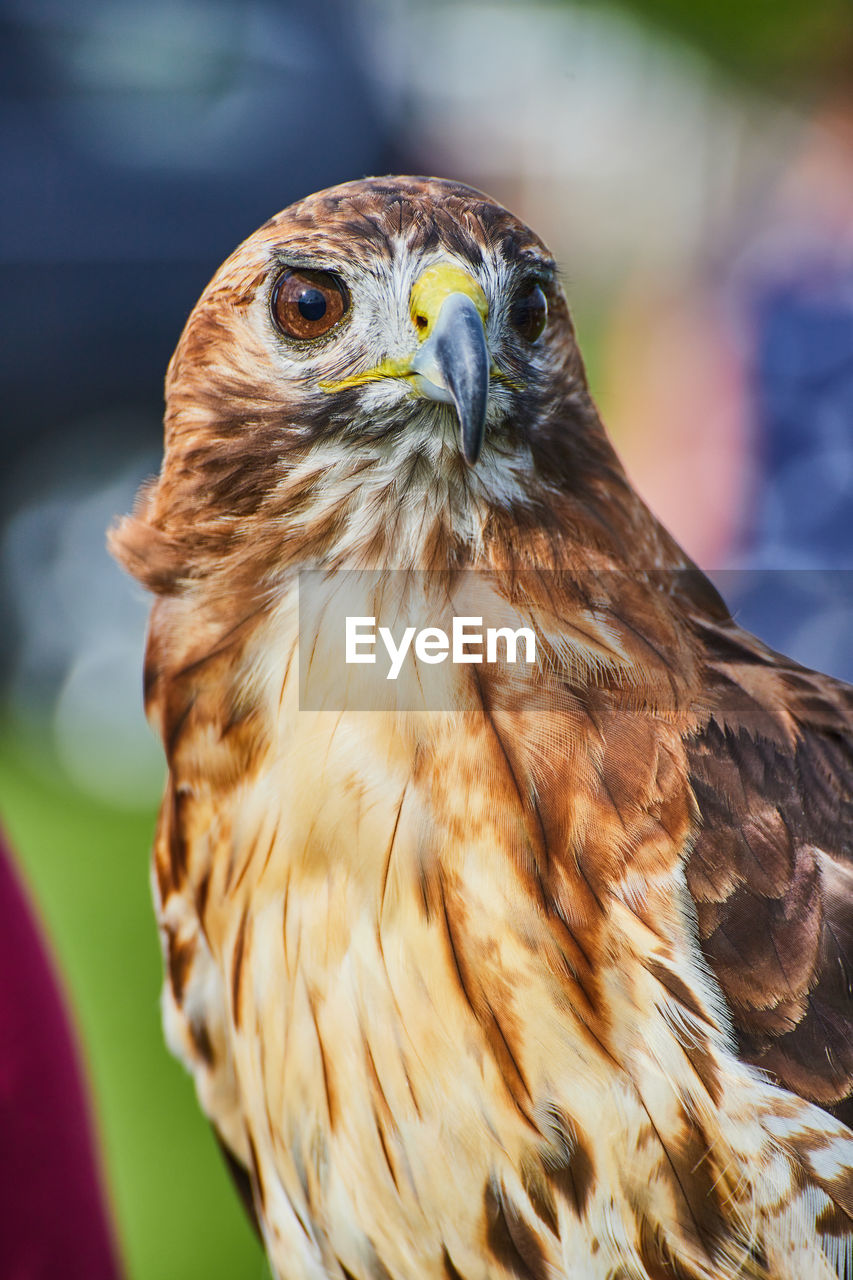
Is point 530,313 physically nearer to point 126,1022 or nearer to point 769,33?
point 769,33

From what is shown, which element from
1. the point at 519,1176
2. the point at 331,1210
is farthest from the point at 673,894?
the point at 331,1210

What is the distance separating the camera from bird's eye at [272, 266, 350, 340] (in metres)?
0.55

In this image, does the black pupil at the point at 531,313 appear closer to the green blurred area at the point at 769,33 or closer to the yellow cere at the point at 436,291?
the yellow cere at the point at 436,291

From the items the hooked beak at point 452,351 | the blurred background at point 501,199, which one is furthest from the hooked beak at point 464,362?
the blurred background at point 501,199

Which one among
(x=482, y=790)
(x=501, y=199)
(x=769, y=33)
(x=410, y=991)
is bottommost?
(x=410, y=991)

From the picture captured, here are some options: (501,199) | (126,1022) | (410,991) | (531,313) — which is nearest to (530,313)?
(531,313)

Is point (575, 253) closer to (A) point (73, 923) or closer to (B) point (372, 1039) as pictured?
(B) point (372, 1039)

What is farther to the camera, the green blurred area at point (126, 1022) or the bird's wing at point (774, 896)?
the green blurred area at point (126, 1022)

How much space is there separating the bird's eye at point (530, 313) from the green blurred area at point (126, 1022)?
82 centimetres

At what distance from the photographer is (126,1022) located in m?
1.38

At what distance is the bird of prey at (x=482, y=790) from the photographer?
0.55 meters

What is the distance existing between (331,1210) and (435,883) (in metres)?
0.23

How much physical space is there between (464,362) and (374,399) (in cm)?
7

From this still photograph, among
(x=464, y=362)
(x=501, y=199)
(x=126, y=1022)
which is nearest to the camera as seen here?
(x=464, y=362)
